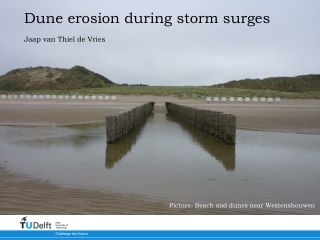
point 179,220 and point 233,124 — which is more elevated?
point 233,124

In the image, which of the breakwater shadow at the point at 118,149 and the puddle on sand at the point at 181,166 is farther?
the breakwater shadow at the point at 118,149

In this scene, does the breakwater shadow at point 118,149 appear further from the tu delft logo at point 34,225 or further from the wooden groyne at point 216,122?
the tu delft logo at point 34,225

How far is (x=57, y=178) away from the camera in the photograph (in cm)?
662

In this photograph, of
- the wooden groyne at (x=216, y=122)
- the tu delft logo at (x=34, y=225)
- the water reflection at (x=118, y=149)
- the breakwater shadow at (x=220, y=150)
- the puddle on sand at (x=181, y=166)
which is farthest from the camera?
the wooden groyne at (x=216, y=122)

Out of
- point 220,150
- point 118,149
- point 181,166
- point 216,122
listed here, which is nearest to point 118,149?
point 118,149

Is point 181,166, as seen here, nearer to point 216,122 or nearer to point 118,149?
point 118,149

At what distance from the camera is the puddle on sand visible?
19.1 ft

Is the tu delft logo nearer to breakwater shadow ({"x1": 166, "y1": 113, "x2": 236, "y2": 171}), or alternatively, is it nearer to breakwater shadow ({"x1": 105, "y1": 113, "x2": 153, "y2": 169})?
breakwater shadow ({"x1": 105, "y1": 113, "x2": 153, "y2": 169})

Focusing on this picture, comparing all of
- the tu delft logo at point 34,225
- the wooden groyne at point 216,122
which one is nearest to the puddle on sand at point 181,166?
the wooden groyne at point 216,122

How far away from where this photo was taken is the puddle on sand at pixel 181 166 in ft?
19.1

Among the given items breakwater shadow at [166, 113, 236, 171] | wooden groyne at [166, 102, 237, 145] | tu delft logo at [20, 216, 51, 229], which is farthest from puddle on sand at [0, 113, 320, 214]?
tu delft logo at [20, 216, 51, 229]

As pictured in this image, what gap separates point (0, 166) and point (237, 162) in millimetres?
5515

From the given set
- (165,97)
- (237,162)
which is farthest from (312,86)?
(237,162)

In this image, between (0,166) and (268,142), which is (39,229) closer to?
(0,166)
